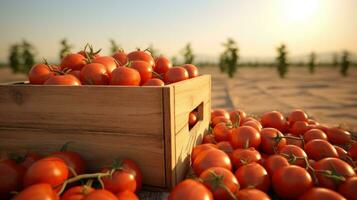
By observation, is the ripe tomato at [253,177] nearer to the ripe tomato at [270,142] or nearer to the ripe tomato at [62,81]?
the ripe tomato at [270,142]

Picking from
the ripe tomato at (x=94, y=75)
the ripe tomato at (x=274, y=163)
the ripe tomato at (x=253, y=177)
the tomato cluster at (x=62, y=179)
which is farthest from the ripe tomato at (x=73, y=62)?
the ripe tomato at (x=274, y=163)

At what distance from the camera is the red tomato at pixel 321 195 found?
1112mm

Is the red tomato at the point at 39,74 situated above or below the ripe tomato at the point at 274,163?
above

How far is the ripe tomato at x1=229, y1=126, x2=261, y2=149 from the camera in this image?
5.66 ft

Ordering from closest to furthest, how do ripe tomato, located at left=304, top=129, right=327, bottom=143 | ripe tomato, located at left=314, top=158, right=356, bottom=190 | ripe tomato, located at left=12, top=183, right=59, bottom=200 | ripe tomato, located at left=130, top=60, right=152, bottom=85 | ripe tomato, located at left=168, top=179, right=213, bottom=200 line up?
ripe tomato, located at left=12, top=183, right=59, bottom=200 < ripe tomato, located at left=168, top=179, right=213, bottom=200 < ripe tomato, located at left=314, top=158, right=356, bottom=190 < ripe tomato, located at left=130, top=60, right=152, bottom=85 < ripe tomato, located at left=304, top=129, right=327, bottom=143

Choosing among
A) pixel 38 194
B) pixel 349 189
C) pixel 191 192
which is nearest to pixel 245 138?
pixel 349 189

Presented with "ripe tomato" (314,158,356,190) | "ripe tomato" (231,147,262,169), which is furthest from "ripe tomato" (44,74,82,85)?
"ripe tomato" (314,158,356,190)

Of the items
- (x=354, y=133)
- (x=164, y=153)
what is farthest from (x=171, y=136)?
(x=354, y=133)

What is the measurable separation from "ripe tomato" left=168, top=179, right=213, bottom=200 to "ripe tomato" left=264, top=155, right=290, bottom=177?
461 millimetres

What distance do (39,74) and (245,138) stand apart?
4.46 ft

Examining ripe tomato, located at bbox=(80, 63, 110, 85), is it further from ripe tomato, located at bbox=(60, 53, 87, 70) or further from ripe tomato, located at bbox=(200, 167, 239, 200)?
ripe tomato, located at bbox=(200, 167, 239, 200)

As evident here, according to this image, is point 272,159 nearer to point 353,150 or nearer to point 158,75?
point 353,150

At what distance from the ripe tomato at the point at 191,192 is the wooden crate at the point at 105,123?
19 cm

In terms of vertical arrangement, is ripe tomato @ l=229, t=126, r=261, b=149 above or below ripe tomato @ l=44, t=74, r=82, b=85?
below
